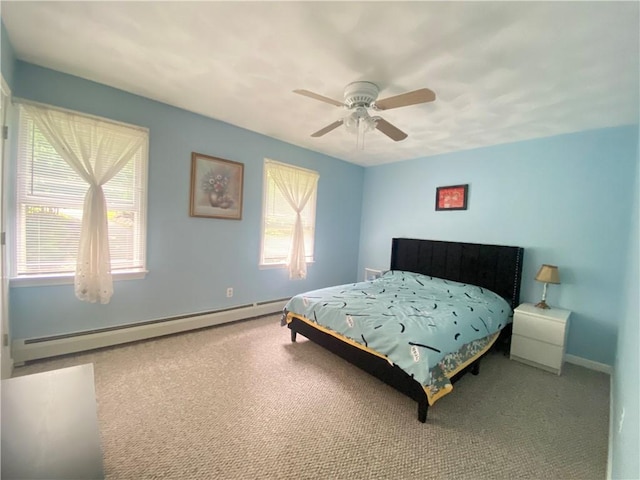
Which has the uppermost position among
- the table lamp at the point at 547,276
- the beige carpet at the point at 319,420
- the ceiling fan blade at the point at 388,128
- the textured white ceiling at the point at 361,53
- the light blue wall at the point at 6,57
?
the textured white ceiling at the point at 361,53

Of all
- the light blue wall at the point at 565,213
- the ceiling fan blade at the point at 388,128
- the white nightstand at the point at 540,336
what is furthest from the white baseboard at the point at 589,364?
the ceiling fan blade at the point at 388,128

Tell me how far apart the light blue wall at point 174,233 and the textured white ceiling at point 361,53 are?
7.6 inches

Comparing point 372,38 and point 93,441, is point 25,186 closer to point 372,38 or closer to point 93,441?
point 93,441

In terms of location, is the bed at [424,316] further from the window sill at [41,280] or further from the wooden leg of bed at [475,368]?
the window sill at [41,280]

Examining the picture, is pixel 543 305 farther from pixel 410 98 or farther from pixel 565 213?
pixel 410 98

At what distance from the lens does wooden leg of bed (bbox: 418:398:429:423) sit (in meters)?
1.81

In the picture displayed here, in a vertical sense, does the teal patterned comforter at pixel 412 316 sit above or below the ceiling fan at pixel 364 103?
below

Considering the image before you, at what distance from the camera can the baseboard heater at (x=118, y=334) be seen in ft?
7.38

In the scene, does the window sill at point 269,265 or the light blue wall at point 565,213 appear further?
the window sill at point 269,265

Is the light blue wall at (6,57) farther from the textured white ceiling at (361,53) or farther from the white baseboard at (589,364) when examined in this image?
the white baseboard at (589,364)

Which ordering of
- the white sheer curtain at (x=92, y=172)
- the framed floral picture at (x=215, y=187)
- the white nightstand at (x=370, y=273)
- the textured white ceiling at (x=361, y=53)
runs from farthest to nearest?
the white nightstand at (x=370, y=273) < the framed floral picture at (x=215, y=187) < the white sheer curtain at (x=92, y=172) < the textured white ceiling at (x=361, y=53)

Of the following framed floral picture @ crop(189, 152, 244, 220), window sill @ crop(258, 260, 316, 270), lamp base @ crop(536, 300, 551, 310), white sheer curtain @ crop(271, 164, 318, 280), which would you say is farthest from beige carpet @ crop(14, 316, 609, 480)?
framed floral picture @ crop(189, 152, 244, 220)

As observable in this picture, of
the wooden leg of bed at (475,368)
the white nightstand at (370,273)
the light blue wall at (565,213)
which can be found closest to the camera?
the wooden leg of bed at (475,368)

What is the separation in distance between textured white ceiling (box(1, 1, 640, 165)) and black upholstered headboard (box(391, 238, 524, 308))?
1475 mm
